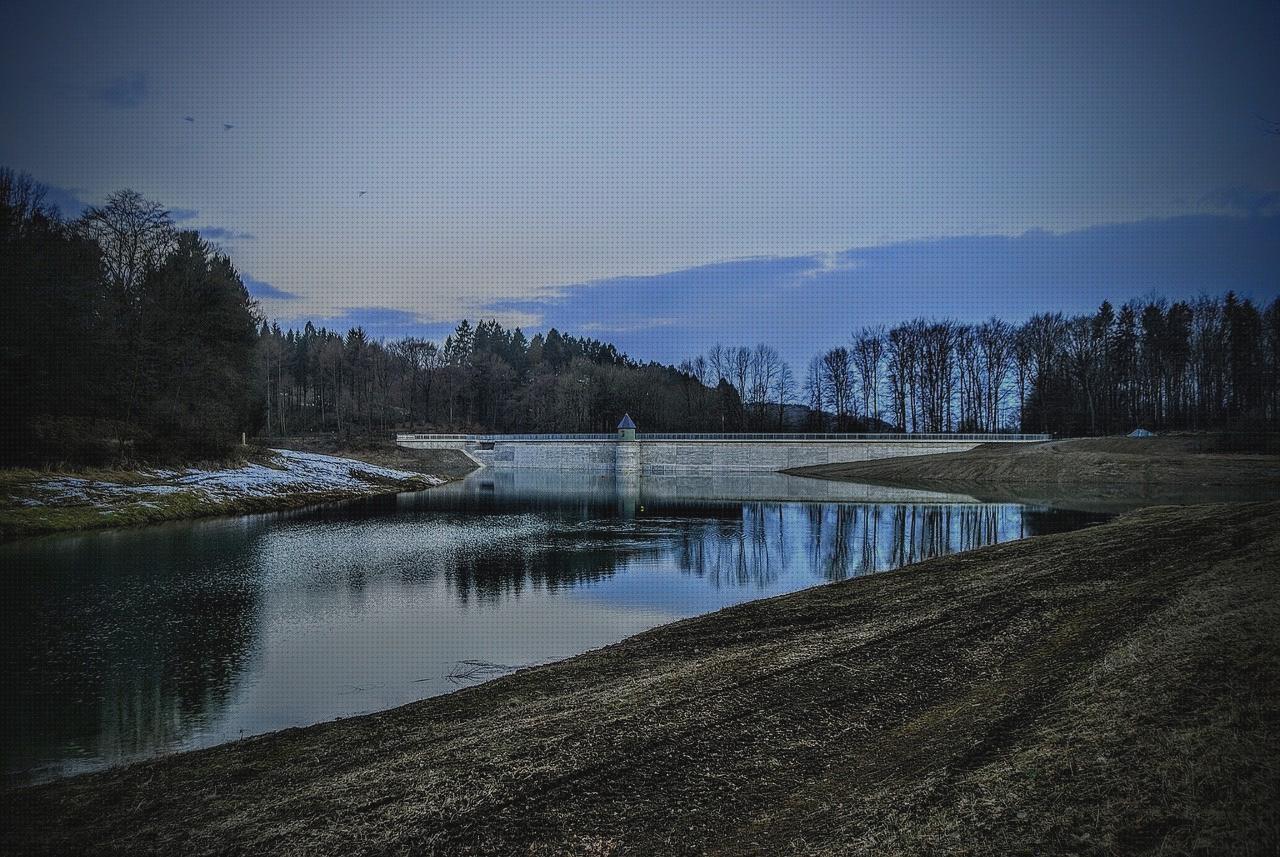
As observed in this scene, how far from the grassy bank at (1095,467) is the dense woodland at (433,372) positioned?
7856 mm

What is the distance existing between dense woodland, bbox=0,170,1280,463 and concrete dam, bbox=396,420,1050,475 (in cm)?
1798

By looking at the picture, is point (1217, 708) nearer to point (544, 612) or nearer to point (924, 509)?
point (544, 612)

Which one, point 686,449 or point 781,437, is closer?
point 781,437

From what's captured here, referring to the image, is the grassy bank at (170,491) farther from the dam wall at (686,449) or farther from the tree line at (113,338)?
the dam wall at (686,449)

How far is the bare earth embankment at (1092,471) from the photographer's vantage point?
46812 mm

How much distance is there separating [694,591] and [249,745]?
11.9m

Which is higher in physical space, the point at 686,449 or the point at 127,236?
the point at 127,236

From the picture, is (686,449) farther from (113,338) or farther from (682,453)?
(113,338)

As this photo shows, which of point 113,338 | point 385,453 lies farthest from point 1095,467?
point 385,453

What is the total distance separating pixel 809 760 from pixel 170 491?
36.8 m

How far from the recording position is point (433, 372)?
125625 mm

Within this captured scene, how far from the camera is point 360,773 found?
23.6 ft

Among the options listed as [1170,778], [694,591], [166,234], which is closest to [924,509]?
[694,591]

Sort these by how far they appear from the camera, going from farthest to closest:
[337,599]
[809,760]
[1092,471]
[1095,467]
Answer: [1095,467] < [1092,471] < [337,599] < [809,760]
